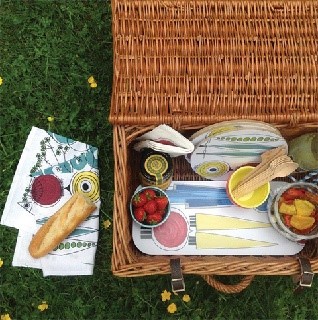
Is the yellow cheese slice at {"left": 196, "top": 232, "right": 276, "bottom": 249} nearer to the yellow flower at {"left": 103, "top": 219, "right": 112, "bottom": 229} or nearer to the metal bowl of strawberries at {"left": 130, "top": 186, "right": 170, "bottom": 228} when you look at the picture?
the metal bowl of strawberries at {"left": 130, "top": 186, "right": 170, "bottom": 228}

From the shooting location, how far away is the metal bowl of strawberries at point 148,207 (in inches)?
44.7

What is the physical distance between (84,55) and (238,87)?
579 mm

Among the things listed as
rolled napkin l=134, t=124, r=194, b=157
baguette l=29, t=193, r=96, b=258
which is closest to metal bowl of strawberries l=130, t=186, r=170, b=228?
rolled napkin l=134, t=124, r=194, b=157

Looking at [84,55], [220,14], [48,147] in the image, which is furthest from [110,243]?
[220,14]

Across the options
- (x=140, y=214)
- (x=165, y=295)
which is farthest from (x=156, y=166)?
(x=165, y=295)

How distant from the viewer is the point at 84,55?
4.90 ft

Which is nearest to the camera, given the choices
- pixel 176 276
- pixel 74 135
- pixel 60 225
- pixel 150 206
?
pixel 176 276

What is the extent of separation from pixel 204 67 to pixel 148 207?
35cm

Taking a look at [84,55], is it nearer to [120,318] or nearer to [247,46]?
[247,46]

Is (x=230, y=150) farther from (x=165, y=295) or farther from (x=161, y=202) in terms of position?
(x=165, y=295)

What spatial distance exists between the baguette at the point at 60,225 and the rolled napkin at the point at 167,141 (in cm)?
29

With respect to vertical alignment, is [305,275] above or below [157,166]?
below

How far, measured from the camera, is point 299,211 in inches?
45.0

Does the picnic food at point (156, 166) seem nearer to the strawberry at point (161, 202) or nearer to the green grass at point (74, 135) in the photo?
the strawberry at point (161, 202)
